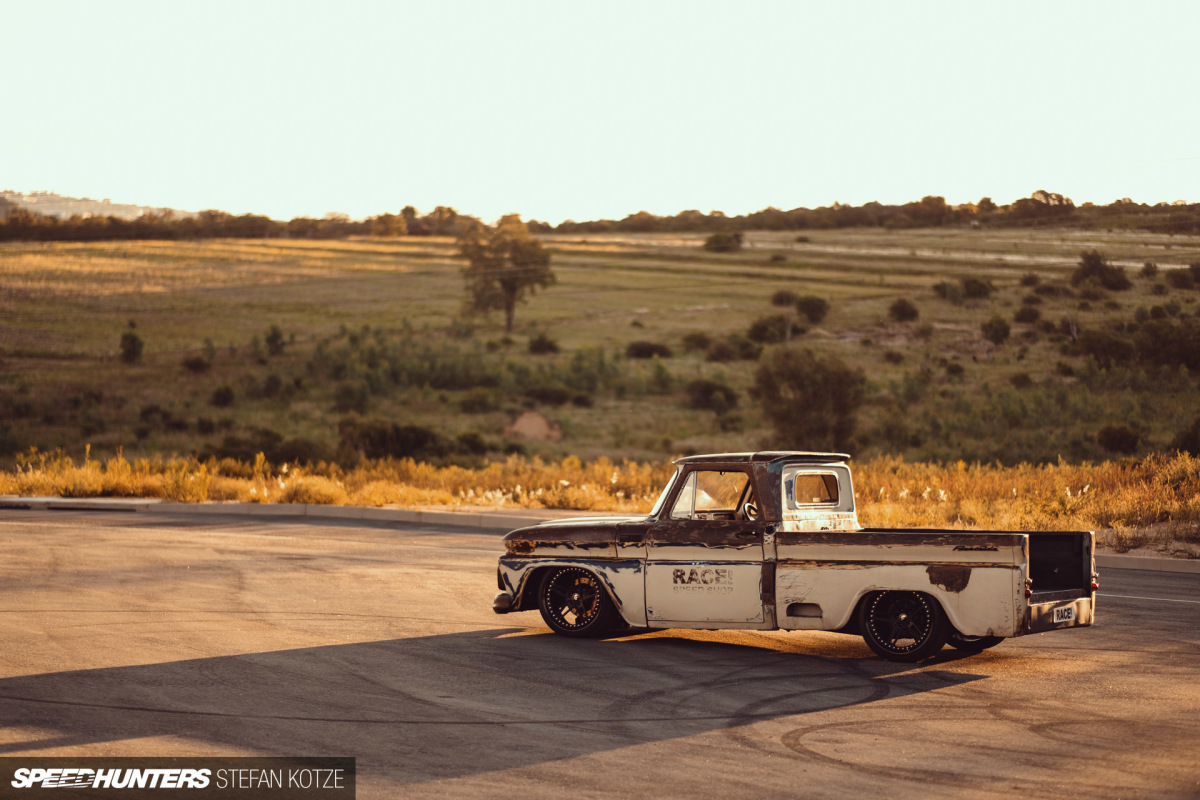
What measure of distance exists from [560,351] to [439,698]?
2971 inches

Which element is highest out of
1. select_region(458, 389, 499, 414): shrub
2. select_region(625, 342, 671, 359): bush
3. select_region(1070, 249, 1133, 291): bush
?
select_region(1070, 249, 1133, 291): bush

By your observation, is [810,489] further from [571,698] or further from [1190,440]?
[1190,440]

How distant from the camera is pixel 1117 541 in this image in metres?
18.2

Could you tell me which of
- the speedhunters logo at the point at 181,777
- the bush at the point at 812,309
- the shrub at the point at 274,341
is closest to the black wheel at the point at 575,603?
the speedhunters logo at the point at 181,777

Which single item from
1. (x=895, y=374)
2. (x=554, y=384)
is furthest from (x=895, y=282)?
(x=554, y=384)

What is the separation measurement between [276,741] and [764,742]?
286cm

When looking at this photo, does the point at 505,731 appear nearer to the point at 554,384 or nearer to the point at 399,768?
the point at 399,768

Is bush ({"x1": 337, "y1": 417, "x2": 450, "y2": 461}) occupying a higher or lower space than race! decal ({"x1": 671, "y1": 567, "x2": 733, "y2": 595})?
lower

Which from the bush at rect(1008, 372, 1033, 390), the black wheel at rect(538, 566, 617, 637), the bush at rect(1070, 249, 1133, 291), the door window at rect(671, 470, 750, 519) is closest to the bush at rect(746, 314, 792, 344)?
the bush at rect(1070, 249, 1133, 291)

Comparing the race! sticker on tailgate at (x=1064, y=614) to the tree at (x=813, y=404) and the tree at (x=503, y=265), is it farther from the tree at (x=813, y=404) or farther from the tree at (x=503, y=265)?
the tree at (x=503, y=265)

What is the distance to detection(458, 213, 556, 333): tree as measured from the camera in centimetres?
9350

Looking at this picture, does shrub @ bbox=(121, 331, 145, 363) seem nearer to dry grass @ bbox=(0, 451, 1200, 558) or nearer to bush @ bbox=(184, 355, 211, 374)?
bush @ bbox=(184, 355, 211, 374)

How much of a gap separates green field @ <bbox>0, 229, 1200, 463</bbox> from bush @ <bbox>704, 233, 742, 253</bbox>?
7439 mm

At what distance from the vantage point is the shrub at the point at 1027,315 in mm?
73250
